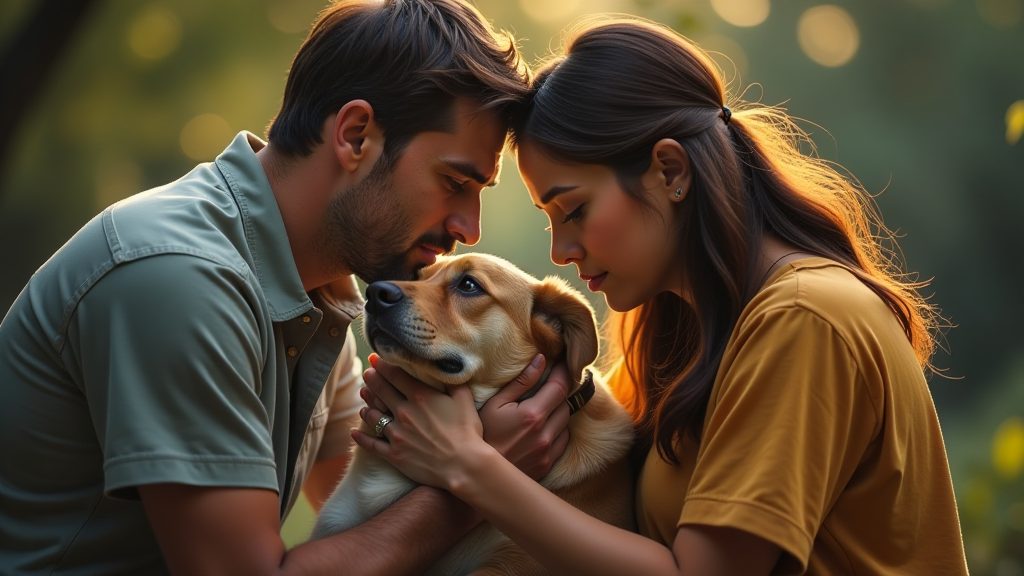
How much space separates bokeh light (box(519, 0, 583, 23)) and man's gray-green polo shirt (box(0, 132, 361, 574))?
2709 mm

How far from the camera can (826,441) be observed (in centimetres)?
168

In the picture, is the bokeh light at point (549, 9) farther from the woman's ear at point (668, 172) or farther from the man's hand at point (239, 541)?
the man's hand at point (239, 541)

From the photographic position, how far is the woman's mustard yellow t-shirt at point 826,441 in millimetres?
1668

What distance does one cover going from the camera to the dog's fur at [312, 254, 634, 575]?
2266 mm

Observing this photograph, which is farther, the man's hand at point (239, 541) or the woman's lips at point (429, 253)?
the woman's lips at point (429, 253)

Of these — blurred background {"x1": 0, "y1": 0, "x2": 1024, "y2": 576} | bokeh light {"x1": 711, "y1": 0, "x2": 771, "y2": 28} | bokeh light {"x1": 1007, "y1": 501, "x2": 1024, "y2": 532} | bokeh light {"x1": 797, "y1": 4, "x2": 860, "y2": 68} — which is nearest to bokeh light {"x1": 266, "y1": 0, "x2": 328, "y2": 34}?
blurred background {"x1": 0, "y1": 0, "x2": 1024, "y2": 576}

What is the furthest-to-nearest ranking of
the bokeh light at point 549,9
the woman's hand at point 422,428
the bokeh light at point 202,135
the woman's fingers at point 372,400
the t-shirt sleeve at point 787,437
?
the bokeh light at point 202,135
the bokeh light at point 549,9
the woman's fingers at point 372,400
the woman's hand at point 422,428
the t-shirt sleeve at point 787,437

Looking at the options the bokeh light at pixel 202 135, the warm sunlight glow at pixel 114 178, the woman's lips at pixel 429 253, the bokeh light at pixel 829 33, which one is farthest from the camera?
the bokeh light at pixel 202 135

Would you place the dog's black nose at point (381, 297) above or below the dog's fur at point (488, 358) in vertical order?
above

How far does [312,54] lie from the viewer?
2.57 metres

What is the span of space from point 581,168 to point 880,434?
96cm

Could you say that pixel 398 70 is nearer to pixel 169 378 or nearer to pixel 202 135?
pixel 169 378

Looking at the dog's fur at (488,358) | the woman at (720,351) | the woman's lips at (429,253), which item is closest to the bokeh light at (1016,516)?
the woman at (720,351)

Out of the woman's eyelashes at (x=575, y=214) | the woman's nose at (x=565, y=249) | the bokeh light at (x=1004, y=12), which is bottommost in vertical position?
the woman's nose at (x=565, y=249)
